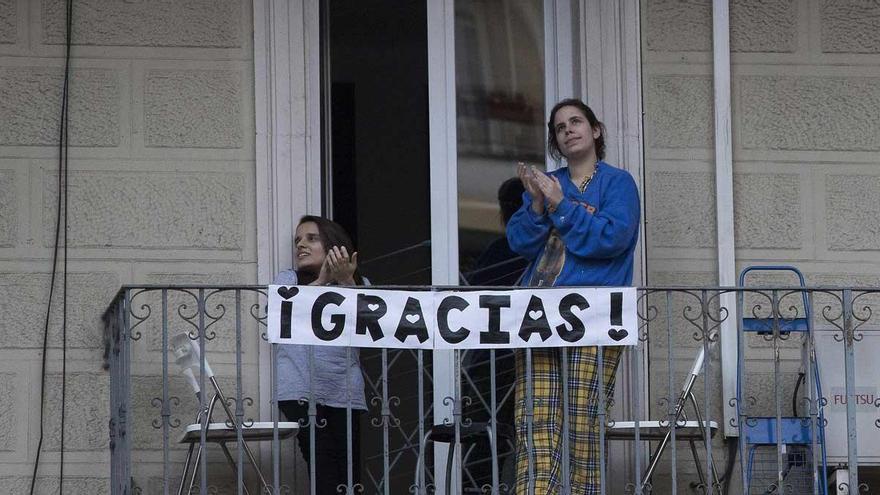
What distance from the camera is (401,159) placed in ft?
35.4

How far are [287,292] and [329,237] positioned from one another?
0.65 m

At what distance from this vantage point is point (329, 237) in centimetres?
1005

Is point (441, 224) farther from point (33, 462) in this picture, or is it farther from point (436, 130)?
point (33, 462)

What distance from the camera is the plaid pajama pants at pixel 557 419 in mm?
9414

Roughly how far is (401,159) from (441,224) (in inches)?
17.5

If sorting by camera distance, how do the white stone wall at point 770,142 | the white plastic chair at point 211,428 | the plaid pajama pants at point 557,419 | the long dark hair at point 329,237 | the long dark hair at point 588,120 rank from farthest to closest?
the white stone wall at point 770,142 < the long dark hair at point 329,237 < the long dark hair at point 588,120 < the white plastic chair at point 211,428 < the plaid pajama pants at point 557,419

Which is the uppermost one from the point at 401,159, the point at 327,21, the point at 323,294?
the point at 327,21

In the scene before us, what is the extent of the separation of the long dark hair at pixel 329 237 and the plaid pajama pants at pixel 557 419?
3.14 ft

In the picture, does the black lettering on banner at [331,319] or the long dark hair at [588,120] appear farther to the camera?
the long dark hair at [588,120]

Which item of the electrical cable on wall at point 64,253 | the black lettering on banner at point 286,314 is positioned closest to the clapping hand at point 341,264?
the black lettering on banner at point 286,314

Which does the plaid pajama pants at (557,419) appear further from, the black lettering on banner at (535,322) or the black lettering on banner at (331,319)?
the black lettering on banner at (331,319)

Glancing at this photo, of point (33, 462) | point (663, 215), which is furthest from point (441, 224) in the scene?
point (33, 462)

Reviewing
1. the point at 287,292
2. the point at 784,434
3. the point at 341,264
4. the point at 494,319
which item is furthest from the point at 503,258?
the point at 784,434

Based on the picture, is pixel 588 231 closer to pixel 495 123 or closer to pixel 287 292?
pixel 287 292
